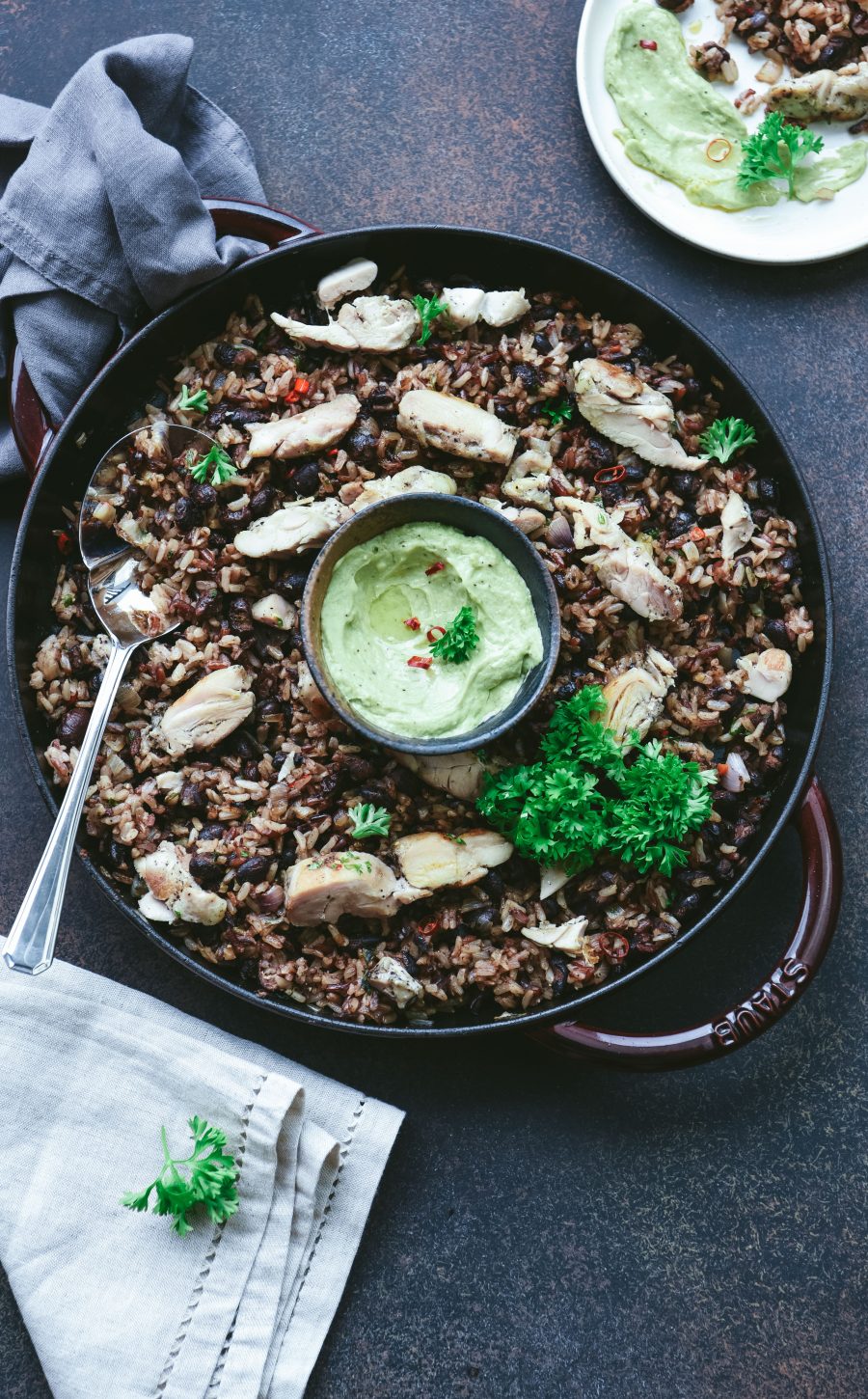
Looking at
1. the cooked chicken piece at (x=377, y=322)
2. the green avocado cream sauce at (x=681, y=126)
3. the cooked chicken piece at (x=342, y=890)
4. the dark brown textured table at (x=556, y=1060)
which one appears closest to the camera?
the cooked chicken piece at (x=342, y=890)

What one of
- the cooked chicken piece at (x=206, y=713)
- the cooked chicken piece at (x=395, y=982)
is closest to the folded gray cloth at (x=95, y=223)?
the cooked chicken piece at (x=206, y=713)

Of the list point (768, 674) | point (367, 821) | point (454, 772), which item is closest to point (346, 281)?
point (454, 772)

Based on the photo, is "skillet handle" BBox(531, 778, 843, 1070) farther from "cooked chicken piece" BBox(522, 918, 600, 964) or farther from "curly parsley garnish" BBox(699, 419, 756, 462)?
"curly parsley garnish" BBox(699, 419, 756, 462)

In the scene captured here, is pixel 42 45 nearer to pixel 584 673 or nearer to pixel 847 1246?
pixel 584 673

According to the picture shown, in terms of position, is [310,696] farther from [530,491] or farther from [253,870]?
[530,491]

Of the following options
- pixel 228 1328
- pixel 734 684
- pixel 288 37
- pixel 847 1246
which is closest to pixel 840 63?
pixel 288 37

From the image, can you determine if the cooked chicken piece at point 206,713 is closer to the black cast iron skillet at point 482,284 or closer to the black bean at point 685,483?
the black cast iron skillet at point 482,284

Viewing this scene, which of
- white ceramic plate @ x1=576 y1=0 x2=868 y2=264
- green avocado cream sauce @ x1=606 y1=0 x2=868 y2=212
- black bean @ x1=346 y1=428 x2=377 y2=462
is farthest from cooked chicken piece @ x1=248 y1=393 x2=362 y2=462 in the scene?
green avocado cream sauce @ x1=606 y1=0 x2=868 y2=212
